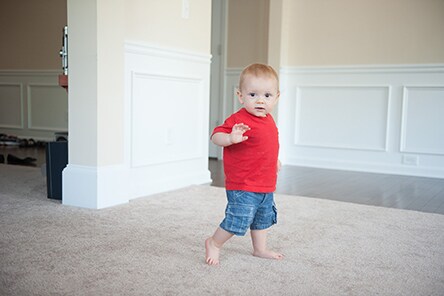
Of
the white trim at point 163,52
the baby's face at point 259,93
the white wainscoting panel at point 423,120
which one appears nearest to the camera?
the baby's face at point 259,93

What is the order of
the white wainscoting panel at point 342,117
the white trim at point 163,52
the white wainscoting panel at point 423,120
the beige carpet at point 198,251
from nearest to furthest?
the beige carpet at point 198,251
the white trim at point 163,52
the white wainscoting panel at point 423,120
the white wainscoting panel at point 342,117

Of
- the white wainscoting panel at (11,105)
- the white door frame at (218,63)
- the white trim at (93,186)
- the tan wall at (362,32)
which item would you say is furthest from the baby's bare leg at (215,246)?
the white wainscoting panel at (11,105)

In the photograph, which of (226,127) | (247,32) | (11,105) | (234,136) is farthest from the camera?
(11,105)

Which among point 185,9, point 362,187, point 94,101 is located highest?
point 185,9

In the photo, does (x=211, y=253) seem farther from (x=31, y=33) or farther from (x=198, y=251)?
(x=31, y=33)

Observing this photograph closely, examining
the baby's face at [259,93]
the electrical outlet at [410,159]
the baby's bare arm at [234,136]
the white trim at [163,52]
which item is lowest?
the electrical outlet at [410,159]

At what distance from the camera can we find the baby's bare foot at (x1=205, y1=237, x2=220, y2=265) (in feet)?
5.54

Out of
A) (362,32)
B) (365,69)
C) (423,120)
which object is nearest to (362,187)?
(423,120)

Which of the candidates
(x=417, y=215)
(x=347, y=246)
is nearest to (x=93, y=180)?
(x=347, y=246)

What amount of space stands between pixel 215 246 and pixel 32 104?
537 cm

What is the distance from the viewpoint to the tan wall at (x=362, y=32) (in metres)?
4.16

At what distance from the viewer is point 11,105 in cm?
656

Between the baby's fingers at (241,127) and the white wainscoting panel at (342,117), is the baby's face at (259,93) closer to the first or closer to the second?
the baby's fingers at (241,127)

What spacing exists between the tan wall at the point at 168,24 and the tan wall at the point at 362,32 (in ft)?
5.13
